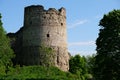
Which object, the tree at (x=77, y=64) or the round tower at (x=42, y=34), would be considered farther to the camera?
the tree at (x=77, y=64)

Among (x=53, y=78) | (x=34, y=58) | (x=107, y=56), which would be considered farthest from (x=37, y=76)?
(x=107, y=56)

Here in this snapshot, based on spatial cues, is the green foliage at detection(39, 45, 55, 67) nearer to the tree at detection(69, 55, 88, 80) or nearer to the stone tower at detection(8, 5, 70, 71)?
the stone tower at detection(8, 5, 70, 71)

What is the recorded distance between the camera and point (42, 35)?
1770 inches

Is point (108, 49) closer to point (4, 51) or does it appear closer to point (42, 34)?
point (4, 51)

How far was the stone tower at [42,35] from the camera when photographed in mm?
44875

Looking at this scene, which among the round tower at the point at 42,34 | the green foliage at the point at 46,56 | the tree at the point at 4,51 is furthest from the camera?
the round tower at the point at 42,34

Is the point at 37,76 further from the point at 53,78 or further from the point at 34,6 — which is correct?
the point at 34,6

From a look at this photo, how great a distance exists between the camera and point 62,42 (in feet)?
151

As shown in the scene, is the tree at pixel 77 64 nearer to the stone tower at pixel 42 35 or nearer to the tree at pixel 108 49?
the stone tower at pixel 42 35

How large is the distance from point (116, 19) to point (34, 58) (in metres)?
14.5

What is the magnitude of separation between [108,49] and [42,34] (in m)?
14.5

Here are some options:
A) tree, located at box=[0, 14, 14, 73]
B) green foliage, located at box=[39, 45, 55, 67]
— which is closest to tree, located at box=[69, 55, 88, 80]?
green foliage, located at box=[39, 45, 55, 67]

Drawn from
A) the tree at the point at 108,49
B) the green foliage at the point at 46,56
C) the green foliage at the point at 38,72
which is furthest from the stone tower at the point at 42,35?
the tree at the point at 108,49

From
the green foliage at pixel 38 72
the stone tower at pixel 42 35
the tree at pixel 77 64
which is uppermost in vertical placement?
the stone tower at pixel 42 35
